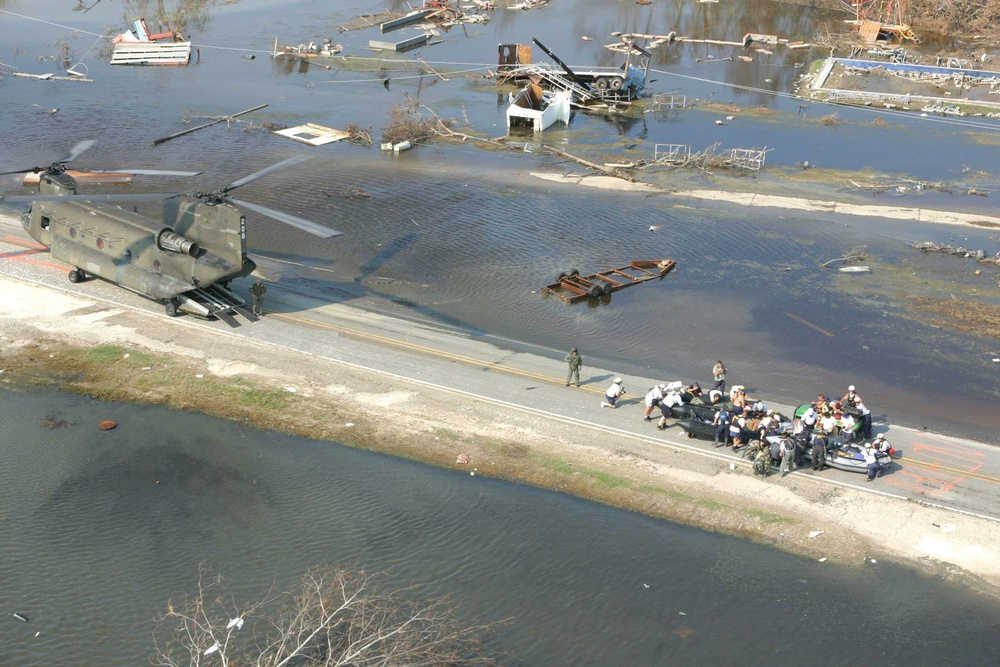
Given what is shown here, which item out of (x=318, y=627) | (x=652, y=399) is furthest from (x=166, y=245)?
(x=318, y=627)

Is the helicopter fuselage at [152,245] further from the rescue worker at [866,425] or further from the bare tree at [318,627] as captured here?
the rescue worker at [866,425]

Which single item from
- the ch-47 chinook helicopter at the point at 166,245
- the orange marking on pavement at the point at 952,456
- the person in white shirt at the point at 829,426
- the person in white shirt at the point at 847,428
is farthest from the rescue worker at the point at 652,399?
the ch-47 chinook helicopter at the point at 166,245

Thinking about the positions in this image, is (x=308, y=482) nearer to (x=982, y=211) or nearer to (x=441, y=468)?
(x=441, y=468)

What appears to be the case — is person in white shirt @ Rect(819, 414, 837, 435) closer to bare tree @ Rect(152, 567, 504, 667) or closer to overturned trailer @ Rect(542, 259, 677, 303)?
bare tree @ Rect(152, 567, 504, 667)

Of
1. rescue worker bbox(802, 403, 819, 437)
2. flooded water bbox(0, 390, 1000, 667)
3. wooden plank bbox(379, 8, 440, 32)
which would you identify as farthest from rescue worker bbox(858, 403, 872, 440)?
wooden plank bbox(379, 8, 440, 32)

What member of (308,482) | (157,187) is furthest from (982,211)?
(157,187)

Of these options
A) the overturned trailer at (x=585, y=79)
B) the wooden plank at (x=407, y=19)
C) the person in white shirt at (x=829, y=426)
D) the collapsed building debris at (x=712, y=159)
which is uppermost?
the wooden plank at (x=407, y=19)
